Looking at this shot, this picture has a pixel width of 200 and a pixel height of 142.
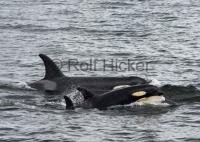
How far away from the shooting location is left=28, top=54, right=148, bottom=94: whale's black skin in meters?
22.0

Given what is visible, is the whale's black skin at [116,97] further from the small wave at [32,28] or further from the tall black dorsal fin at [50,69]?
the small wave at [32,28]

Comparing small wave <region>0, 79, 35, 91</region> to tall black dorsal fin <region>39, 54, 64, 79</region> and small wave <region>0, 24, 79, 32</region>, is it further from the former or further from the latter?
small wave <region>0, 24, 79, 32</region>

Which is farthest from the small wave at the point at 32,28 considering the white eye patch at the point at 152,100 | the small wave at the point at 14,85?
the white eye patch at the point at 152,100

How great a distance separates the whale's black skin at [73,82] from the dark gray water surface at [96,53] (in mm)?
587

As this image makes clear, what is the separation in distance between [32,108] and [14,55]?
987cm

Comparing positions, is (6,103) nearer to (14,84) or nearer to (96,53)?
(14,84)

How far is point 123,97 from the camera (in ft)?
62.5

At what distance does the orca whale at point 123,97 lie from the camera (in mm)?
18766

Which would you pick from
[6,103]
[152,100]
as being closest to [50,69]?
[6,103]

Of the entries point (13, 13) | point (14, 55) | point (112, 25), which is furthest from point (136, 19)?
point (14, 55)

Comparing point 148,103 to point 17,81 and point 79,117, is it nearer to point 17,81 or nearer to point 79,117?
point 79,117

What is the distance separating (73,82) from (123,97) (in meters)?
3.61

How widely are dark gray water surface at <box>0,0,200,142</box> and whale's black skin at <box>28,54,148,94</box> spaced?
59 centimetres

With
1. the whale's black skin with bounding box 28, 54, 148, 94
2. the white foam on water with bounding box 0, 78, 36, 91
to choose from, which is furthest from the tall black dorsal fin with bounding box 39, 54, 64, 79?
the white foam on water with bounding box 0, 78, 36, 91
